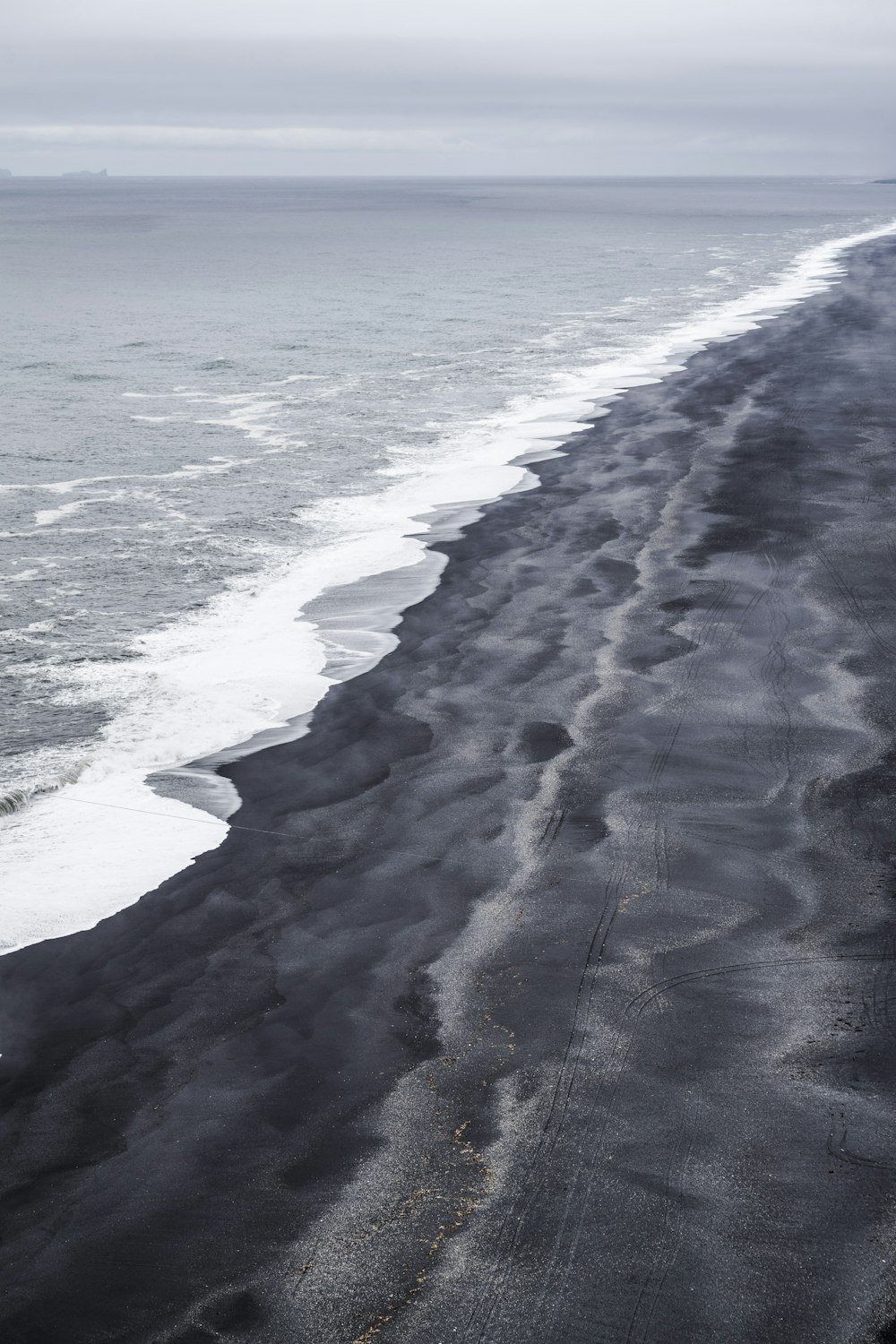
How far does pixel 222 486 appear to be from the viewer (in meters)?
19.1

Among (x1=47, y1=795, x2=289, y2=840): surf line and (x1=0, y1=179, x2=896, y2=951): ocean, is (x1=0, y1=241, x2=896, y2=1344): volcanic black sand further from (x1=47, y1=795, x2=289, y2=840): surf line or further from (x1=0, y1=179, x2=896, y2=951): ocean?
(x1=0, y1=179, x2=896, y2=951): ocean

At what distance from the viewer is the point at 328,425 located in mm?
24203

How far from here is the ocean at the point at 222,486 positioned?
28.8ft

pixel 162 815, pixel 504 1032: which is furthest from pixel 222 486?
pixel 504 1032

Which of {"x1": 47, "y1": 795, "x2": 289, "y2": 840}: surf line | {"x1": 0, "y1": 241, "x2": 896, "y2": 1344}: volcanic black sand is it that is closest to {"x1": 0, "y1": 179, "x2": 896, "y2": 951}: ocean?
{"x1": 47, "y1": 795, "x2": 289, "y2": 840}: surf line

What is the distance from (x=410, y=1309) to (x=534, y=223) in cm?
13018

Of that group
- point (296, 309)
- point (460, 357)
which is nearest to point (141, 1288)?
point (460, 357)

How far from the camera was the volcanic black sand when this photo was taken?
437 centimetres

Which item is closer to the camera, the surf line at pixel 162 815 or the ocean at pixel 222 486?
the surf line at pixel 162 815

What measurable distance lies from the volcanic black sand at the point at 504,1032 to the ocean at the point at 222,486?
2.56ft

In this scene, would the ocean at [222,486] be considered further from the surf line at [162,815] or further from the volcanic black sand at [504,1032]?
the volcanic black sand at [504,1032]

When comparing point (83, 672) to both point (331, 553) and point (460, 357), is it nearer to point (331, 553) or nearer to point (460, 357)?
point (331, 553)

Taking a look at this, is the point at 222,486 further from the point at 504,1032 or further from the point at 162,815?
the point at 504,1032

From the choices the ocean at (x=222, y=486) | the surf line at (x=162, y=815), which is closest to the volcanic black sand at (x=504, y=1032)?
the surf line at (x=162, y=815)
